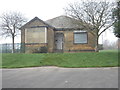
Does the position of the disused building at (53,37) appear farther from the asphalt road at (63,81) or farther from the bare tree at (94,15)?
the asphalt road at (63,81)

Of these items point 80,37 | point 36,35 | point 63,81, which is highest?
point 36,35

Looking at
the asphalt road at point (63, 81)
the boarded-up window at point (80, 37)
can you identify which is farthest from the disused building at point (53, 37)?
the asphalt road at point (63, 81)

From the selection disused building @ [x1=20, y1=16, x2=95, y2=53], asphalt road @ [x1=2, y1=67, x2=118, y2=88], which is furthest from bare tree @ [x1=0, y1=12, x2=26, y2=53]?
asphalt road @ [x1=2, y1=67, x2=118, y2=88]

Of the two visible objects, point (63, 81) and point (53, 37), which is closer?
point (63, 81)

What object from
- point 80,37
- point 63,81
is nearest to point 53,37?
point 80,37

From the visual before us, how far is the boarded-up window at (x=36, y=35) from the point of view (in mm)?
23303

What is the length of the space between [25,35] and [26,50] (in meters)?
2.72

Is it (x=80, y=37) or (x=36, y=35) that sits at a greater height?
(x=36, y=35)

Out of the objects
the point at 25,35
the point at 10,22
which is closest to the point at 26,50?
the point at 25,35

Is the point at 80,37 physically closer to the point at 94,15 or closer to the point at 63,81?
the point at 94,15

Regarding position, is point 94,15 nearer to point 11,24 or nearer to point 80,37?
point 80,37

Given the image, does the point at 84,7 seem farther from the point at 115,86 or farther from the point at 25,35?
the point at 115,86

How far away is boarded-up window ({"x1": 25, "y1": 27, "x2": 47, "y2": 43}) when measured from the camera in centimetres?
2330

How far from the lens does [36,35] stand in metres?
23.6
